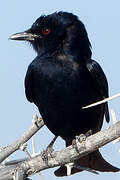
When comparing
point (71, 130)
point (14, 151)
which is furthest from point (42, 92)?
point (14, 151)

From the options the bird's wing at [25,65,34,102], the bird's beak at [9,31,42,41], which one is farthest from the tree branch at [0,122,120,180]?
the bird's beak at [9,31,42,41]

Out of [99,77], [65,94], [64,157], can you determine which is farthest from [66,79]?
[64,157]

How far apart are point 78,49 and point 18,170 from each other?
318 centimetres

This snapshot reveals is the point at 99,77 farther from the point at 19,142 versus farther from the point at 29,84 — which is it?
the point at 19,142

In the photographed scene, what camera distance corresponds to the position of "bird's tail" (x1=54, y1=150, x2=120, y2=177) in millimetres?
4973

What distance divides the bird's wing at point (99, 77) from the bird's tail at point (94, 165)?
500 mm

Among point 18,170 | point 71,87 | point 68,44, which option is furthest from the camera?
point 68,44

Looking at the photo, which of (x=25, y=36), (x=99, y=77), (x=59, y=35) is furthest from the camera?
(x=25, y=36)

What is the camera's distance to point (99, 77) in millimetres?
5469

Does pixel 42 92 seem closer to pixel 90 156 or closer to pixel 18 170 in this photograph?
pixel 90 156

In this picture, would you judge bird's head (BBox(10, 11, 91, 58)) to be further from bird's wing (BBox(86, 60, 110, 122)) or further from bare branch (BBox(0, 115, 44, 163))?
bare branch (BBox(0, 115, 44, 163))

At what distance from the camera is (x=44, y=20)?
18.9 ft

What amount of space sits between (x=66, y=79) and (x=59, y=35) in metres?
0.71

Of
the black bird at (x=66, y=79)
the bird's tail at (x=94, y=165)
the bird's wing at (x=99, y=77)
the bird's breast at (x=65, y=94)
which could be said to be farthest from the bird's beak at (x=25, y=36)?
the bird's tail at (x=94, y=165)
